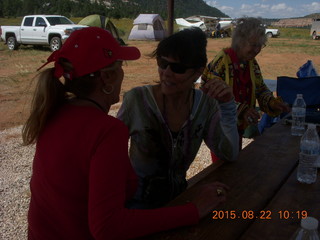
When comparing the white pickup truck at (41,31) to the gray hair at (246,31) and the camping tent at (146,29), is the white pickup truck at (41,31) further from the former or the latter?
the gray hair at (246,31)

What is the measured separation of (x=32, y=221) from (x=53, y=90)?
46 cm

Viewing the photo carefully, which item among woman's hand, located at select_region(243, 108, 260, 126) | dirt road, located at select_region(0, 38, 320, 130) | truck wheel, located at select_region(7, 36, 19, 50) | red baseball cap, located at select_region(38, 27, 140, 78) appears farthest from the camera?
truck wheel, located at select_region(7, 36, 19, 50)

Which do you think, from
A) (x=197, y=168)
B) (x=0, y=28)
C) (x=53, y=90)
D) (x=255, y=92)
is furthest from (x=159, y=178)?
(x=0, y=28)

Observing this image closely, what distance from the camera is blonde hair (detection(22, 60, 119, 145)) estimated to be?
1.13 metres

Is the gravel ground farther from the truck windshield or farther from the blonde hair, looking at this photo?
the truck windshield

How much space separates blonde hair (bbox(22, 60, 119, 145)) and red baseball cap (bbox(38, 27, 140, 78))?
1.1 inches

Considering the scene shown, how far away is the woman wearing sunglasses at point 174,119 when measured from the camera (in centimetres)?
165

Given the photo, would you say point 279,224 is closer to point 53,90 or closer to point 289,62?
point 53,90

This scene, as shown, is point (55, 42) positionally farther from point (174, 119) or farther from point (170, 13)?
point (174, 119)

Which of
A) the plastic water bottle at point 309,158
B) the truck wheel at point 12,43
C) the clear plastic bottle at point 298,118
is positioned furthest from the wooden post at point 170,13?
the truck wheel at point 12,43

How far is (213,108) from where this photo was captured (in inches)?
69.5

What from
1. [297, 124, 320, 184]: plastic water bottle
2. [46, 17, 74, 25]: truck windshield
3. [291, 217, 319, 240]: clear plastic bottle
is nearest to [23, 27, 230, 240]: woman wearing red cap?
[291, 217, 319, 240]: clear plastic bottle

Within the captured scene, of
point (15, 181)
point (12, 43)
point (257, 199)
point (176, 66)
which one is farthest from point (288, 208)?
point (12, 43)

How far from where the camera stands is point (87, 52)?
113 cm
